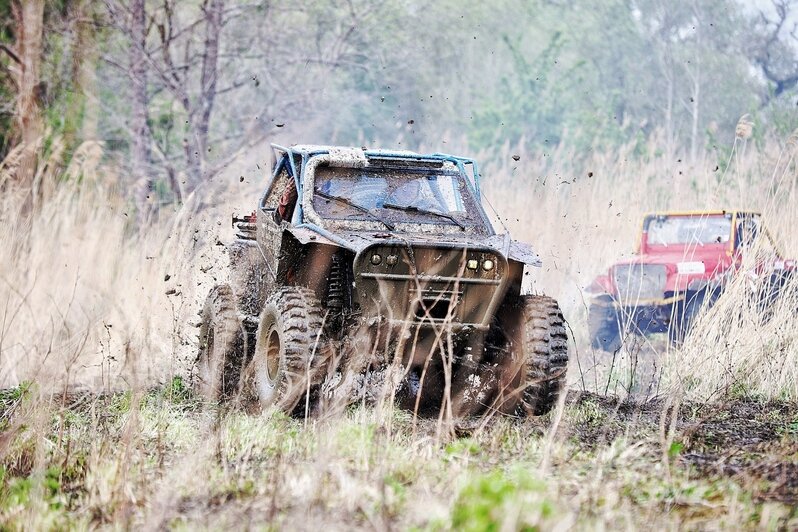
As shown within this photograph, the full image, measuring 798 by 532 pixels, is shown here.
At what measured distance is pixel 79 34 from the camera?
14.3 m

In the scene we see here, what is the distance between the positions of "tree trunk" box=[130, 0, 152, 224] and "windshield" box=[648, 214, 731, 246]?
5495 millimetres

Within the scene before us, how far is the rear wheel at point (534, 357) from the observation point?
6.88m

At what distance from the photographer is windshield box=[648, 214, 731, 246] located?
11695 millimetres

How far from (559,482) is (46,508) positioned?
1.97 m

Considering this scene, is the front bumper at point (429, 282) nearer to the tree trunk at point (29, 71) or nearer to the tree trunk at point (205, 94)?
the tree trunk at point (205, 94)

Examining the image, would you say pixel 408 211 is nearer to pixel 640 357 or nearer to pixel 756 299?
pixel 756 299

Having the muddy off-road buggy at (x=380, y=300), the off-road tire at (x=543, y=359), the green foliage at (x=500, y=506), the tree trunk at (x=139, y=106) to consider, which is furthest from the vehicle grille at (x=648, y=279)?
the green foliage at (x=500, y=506)

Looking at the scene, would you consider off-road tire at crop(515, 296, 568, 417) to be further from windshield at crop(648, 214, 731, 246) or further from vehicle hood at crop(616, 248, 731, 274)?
windshield at crop(648, 214, 731, 246)

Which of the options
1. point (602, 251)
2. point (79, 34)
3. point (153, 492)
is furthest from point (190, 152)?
point (153, 492)

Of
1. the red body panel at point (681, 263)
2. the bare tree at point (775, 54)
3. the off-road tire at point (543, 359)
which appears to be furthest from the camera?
the bare tree at point (775, 54)

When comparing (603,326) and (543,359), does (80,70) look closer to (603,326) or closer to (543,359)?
(603,326)

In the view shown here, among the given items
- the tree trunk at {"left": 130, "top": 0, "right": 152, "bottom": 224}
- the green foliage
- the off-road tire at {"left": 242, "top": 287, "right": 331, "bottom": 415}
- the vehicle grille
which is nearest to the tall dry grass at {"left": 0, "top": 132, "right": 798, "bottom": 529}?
the green foliage

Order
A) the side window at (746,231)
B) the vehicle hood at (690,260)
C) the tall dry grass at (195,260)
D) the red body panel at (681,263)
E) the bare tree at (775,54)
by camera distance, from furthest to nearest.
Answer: the bare tree at (775,54) < the vehicle hood at (690,260) < the red body panel at (681,263) < the side window at (746,231) < the tall dry grass at (195,260)

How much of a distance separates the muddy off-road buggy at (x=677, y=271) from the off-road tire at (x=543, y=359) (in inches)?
74.4
